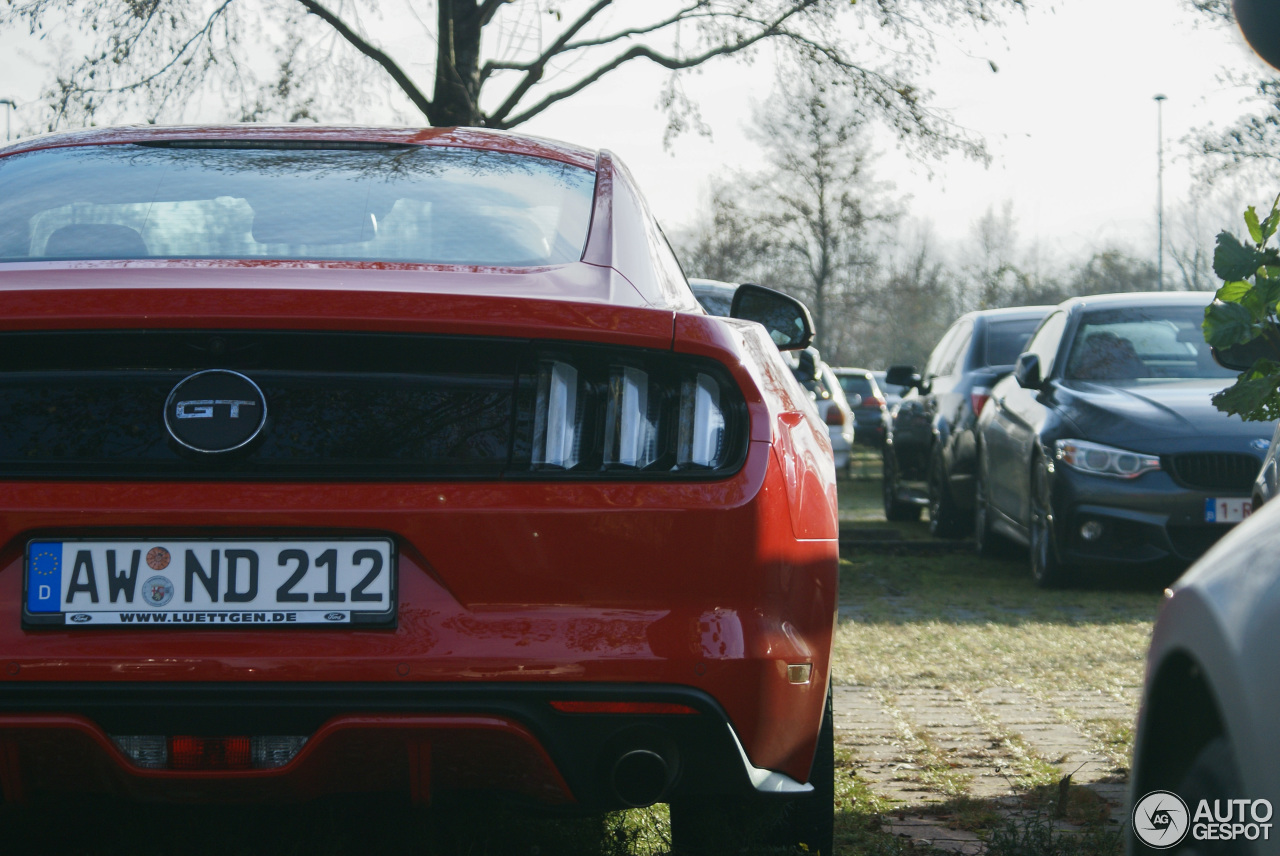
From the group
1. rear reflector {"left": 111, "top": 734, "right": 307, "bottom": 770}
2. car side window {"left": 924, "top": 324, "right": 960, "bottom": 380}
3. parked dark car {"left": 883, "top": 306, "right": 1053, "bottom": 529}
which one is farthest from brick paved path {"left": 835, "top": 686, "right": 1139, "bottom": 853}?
car side window {"left": 924, "top": 324, "right": 960, "bottom": 380}

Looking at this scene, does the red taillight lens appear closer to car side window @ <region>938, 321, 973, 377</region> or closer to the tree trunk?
car side window @ <region>938, 321, 973, 377</region>

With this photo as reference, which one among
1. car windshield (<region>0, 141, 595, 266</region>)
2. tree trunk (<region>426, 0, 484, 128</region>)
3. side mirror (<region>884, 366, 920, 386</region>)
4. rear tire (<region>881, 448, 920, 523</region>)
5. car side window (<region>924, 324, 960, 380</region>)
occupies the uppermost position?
tree trunk (<region>426, 0, 484, 128</region>)

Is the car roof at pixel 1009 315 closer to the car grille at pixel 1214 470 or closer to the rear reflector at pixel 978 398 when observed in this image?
the rear reflector at pixel 978 398

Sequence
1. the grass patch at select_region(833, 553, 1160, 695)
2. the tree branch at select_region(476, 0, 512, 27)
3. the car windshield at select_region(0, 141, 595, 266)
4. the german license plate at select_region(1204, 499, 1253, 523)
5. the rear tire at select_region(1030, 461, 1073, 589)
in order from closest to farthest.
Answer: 1. the car windshield at select_region(0, 141, 595, 266)
2. the grass patch at select_region(833, 553, 1160, 695)
3. the german license plate at select_region(1204, 499, 1253, 523)
4. the rear tire at select_region(1030, 461, 1073, 589)
5. the tree branch at select_region(476, 0, 512, 27)

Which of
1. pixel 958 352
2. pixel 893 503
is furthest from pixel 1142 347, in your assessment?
pixel 893 503

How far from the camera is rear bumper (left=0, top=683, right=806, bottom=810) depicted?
85.4 inches

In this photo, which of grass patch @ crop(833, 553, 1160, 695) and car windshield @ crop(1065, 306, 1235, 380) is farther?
car windshield @ crop(1065, 306, 1235, 380)

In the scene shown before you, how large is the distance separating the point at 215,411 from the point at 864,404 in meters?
24.1

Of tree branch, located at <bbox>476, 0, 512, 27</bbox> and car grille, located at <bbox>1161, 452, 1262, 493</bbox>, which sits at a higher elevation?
tree branch, located at <bbox>476, 0, 512, 27</bbox>

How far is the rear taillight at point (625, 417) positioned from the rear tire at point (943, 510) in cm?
814

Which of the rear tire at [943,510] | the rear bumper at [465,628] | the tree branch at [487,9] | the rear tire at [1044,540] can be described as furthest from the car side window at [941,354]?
the rear bumper at [465,628]

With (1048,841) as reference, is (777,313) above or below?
above

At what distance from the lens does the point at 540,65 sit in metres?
15.2

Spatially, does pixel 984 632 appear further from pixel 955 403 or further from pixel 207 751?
pixel 207 751
